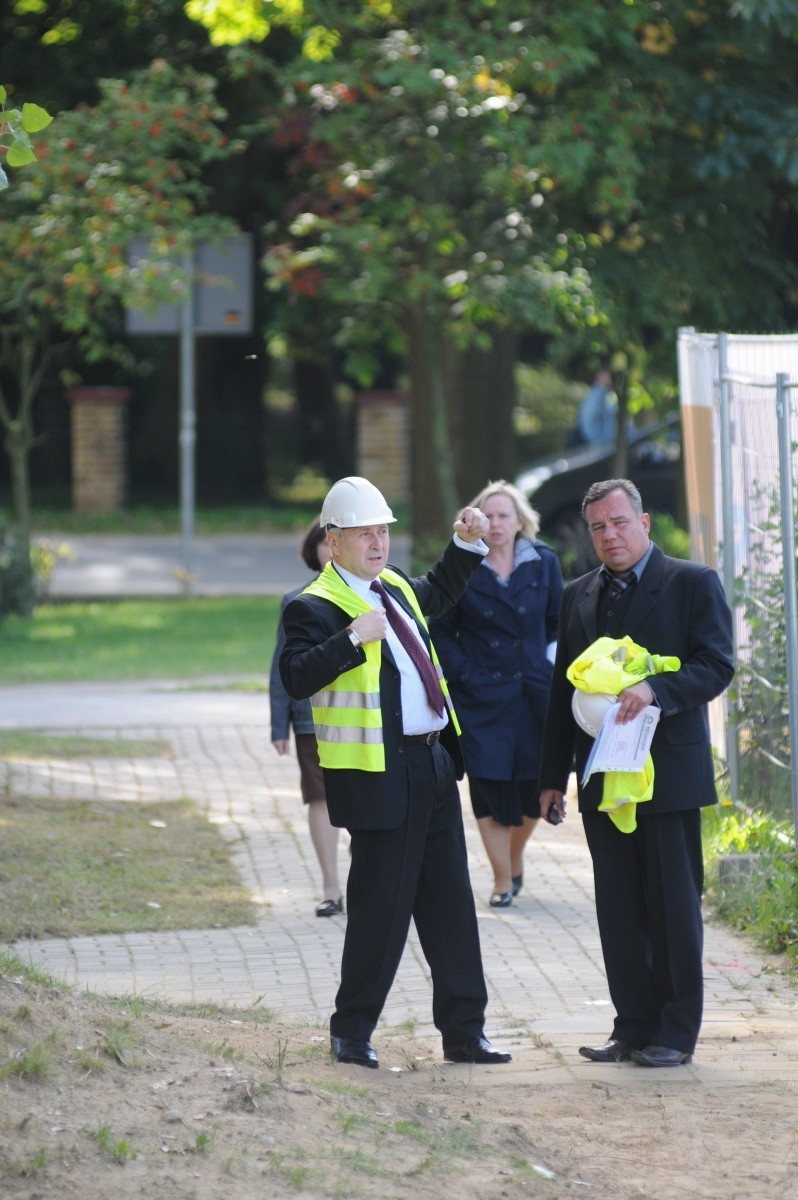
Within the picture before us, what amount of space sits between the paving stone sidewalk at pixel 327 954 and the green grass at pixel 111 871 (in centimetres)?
13

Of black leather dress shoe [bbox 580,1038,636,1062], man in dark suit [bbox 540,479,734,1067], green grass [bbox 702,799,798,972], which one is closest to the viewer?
man in dark suit [bbox 540,479,734,1067]

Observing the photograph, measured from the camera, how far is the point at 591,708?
5766 millimetres

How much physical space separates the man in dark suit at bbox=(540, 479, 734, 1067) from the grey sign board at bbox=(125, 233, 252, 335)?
13.9 m

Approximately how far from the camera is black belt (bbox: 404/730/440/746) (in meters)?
5.64

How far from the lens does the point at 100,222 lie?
58.9 ft

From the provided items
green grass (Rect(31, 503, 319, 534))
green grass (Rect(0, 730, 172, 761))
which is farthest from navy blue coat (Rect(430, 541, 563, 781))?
green grass (Rect(31, 503, 319, 534))

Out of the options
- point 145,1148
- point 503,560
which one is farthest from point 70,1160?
point 503,560

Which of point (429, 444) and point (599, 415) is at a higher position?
point (599, 415)

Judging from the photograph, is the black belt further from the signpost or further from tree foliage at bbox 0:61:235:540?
the signpost

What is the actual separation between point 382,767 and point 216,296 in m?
14.7

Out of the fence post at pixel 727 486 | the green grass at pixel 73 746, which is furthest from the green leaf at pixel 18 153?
the green grass at pixel 73 746

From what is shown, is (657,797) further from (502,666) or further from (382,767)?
(502,666)

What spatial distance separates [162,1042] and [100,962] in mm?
1978

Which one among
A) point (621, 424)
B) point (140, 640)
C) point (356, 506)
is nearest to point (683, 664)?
point (356, 506)
